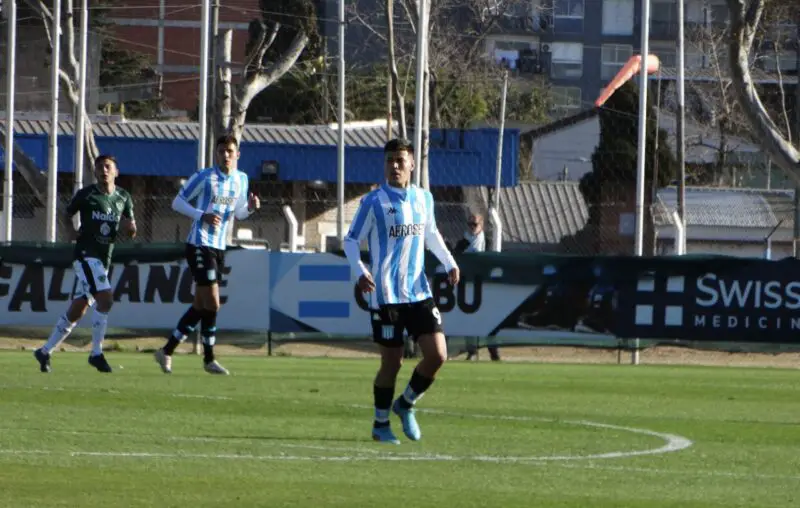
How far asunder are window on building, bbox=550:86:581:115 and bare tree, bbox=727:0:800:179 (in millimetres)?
57070

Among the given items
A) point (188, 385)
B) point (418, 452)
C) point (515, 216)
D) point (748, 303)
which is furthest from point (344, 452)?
point (515, 216)

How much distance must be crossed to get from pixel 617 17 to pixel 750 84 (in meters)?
56.8

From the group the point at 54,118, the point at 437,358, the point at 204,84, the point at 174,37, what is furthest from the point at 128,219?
the point at 174,37

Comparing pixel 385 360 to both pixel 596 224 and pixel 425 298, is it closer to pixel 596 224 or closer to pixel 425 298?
pixel 425 298

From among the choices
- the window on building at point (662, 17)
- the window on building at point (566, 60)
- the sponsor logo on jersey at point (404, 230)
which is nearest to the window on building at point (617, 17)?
the window on building at point (662, 17)

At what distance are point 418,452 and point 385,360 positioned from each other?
1.00 m

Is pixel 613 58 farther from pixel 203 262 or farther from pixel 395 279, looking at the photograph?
pixel 395 279

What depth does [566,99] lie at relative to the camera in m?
82.2

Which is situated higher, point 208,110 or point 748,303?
point 208,110

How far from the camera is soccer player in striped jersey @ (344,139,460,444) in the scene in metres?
11.5

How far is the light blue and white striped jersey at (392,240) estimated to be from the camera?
37.9ft

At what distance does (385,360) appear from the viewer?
11.6 meters

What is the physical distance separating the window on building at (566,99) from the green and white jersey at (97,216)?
64.3m

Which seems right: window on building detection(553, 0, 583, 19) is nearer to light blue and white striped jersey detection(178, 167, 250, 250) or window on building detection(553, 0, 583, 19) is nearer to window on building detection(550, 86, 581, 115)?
window on building detection(550, 86, 581, 115)
